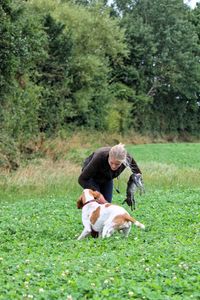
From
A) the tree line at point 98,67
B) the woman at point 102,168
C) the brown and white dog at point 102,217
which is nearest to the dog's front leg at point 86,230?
the brown and white dog at point 102,217

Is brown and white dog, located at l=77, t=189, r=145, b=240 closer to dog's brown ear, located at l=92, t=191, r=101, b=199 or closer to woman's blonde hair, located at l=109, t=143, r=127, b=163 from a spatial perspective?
dog's brown ear, located at l=92, t=191, r=101, b=199

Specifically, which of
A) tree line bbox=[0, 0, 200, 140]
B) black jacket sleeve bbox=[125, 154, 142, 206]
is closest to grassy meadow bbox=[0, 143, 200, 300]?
black jacket sleeve bbox=[125, 154, 142, 206]

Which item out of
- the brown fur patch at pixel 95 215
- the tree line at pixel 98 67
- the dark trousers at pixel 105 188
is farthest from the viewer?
the tree line at pixel 98 67

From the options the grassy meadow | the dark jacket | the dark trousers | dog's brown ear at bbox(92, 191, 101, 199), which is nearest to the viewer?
the grassy meadow

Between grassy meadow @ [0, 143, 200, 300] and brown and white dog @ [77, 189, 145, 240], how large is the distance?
0.19 metres

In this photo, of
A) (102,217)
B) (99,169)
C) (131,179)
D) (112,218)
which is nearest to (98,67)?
(131,179)

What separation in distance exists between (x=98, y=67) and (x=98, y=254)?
33873 mm

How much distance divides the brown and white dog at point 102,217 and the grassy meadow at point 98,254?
7.6 inches

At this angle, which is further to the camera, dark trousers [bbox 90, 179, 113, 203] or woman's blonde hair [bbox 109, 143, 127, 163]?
dark trousers [bbox 90, 179, 113, 203]

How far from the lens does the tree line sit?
2400cm

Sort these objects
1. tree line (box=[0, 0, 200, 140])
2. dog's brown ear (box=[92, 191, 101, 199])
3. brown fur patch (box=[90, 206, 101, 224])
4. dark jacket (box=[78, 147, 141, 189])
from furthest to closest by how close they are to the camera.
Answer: tree line (box=[0, 0, 200, 140]) < dog's brown ear (box=[92, 191, 101, 199]) < dark jacket (box=[78, 147, 141, 189]) < brown fur patch (box=[90, 206, 101, 224])

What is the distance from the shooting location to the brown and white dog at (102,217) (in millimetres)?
9031

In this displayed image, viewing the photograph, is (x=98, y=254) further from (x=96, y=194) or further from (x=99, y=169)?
(x=99, y=169)

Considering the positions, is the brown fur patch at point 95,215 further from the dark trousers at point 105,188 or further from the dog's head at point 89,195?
the dark trousers at point 105,188
